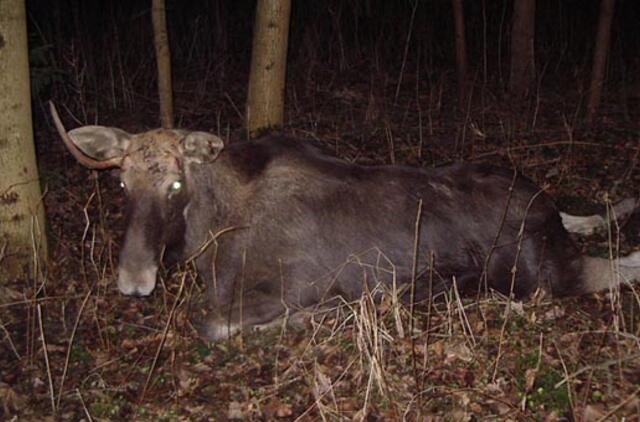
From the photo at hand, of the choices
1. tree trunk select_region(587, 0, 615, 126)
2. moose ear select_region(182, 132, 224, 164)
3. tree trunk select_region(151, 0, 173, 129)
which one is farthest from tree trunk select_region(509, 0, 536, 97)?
moose ear select_region(182, 132, 224, 164)

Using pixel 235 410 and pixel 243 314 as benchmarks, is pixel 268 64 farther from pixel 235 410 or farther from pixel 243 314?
pixel 235 410

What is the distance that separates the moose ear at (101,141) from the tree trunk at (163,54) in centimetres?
331

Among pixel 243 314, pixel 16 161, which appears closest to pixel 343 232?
pixel 243 314

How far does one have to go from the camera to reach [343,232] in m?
5.94

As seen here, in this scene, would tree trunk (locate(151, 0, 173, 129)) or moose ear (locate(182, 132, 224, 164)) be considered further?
tree trunk (locate(151, 0, 173, 129))

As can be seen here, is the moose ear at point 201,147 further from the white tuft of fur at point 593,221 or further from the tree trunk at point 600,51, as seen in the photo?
the tree trunk at point 600,51

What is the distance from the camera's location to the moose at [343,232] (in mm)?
5785

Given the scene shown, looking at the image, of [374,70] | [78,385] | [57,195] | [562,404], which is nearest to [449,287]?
[562,404]

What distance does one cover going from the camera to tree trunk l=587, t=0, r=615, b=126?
433 inches

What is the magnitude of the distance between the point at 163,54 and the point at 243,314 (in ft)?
A: 13.8

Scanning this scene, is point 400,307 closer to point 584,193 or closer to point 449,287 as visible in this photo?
point 449,287

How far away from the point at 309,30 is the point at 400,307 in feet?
37.8

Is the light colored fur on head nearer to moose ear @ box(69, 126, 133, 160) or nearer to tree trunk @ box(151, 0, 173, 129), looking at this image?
moose ear @ box(69, 126, 133, 160)

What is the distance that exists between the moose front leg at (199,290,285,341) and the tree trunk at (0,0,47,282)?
1.44 metres
